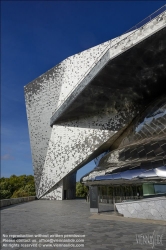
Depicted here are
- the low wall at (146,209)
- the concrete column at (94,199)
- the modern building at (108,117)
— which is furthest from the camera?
the concrete column at (94,199)

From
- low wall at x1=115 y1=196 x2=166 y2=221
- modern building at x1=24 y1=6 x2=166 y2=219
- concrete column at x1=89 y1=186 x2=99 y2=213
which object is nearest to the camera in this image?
low wall at x1=115 y1=196 x2=166 y2=221

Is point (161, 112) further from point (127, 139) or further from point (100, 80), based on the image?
point (100, 80)

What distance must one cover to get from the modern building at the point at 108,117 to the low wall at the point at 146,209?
34.8 inches

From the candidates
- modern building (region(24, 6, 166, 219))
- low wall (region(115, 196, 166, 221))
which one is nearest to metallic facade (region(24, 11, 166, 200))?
modern building (region(24, 6, 166, 219))

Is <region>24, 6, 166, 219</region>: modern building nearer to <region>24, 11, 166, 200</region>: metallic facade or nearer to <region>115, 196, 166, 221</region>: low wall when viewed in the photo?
<region>24, 11, 166, 200</region>: metallic facade

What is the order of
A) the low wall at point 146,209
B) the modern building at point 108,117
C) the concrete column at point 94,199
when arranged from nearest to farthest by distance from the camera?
the low wall at point 146,209 → the modern building at point 108,117 → the concrete column at point 94,199

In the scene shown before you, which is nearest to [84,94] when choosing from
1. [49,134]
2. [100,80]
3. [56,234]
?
[100,80]

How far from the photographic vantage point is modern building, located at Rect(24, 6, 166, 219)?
1235cm

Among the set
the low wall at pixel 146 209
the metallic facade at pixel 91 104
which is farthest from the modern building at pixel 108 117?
the low wall at pixel 146 209

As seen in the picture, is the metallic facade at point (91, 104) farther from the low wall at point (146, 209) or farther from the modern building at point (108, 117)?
the low wall at point (146, 209)

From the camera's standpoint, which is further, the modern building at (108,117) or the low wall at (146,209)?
the modern building at (108,117)

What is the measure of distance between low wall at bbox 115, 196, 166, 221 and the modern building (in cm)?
88

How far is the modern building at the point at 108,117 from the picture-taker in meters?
12.4

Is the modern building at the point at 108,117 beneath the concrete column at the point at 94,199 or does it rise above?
above
